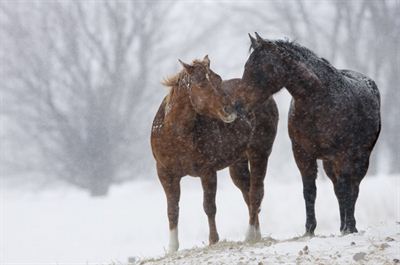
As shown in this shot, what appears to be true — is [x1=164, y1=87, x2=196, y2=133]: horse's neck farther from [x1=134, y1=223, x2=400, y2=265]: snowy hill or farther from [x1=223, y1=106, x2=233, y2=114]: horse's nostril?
[x1=134, y1=223, x2=400, y2=265]: snowy hill

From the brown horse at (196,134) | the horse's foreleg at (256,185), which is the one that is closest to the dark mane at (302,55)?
the brown horse at (196,134)

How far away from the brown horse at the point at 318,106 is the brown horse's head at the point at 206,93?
206mm

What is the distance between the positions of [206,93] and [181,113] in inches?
18.9

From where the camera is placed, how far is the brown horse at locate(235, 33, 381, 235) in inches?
308

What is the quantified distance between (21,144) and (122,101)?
399 centimetres

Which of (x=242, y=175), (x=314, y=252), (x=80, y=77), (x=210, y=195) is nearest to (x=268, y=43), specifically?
(x=210, y=195)

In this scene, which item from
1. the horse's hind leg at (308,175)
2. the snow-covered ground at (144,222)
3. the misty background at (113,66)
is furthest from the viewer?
the misty background at (113,66)

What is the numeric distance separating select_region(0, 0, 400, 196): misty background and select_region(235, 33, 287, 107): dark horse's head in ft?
58.6

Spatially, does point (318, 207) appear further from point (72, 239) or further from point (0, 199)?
point (0, 199)

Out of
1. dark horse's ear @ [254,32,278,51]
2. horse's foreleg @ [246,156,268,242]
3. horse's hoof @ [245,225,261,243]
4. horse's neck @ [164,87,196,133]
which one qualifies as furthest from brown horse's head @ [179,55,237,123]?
horse's hoof @ [245,225,261,243]

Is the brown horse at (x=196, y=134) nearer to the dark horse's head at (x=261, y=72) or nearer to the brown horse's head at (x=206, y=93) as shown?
the brown horse's head at (x=206, y=93)

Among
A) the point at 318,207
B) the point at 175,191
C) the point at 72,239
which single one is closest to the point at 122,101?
the point at 72,239

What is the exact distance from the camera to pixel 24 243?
18375 mm

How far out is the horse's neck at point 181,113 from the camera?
8305 mm
